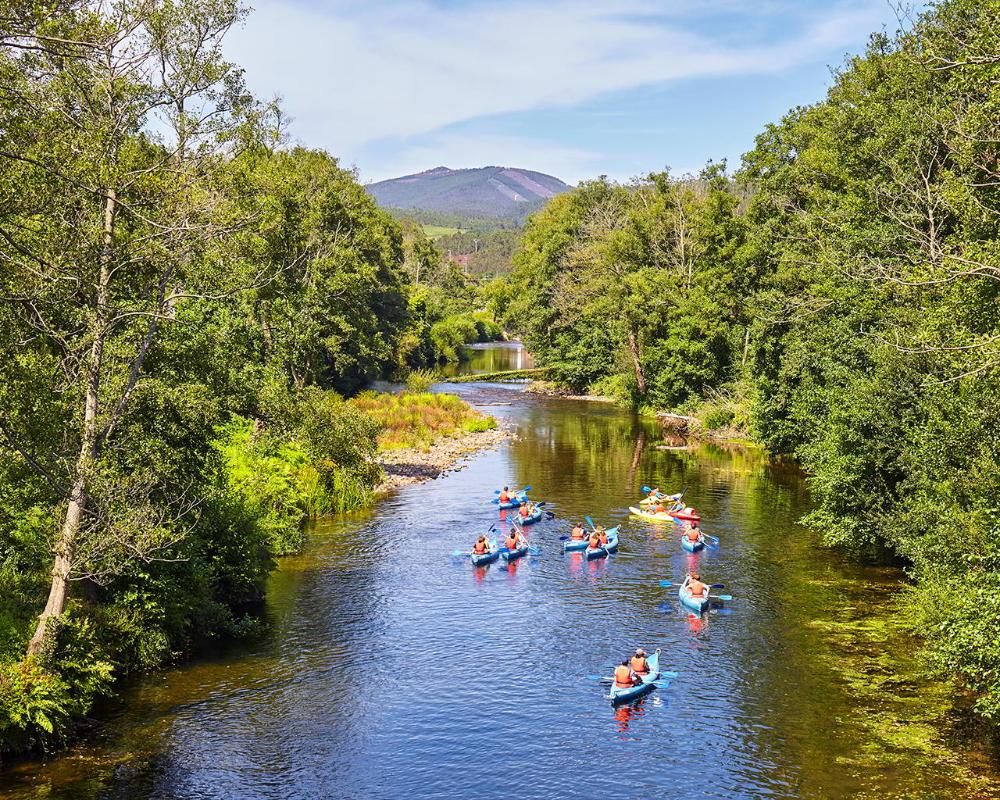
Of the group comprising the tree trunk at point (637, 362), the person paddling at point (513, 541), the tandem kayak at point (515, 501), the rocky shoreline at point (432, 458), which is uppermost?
the tree trunk at point (637, 362)

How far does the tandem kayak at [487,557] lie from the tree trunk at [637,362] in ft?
158

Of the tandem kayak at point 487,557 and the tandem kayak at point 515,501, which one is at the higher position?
the tandem kayak at point 515,501

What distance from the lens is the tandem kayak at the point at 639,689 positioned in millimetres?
24328

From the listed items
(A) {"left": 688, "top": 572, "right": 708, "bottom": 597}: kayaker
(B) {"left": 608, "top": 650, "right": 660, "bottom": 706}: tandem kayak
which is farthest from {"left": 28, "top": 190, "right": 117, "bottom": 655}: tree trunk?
(A) {"left": 688, "top": 572, "right": 708, "bottom": 597}: kayaker

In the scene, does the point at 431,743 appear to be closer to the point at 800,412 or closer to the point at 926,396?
the point at 926,396

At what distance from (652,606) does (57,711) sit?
65.2ft

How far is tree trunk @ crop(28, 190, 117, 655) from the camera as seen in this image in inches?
824

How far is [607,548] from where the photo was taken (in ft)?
126

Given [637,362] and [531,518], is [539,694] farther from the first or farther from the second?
[637,362]

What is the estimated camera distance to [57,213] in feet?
66.9

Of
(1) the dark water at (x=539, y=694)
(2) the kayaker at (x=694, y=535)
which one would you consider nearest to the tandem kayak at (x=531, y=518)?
(1) the dark water at (x=539, y=694)

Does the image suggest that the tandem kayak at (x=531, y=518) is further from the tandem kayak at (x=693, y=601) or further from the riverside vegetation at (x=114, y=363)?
the riverside vegetation at (x=114, y=363)

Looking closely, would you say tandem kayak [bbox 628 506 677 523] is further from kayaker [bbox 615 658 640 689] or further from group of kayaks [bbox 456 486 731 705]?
kayaker [bbox 615 658 640 689]

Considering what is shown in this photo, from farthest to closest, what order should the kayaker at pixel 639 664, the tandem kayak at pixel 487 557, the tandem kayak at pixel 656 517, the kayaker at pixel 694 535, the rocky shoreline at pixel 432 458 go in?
the rocky shoreline at pixel 432 458, the tandem kayak at pixel 656 517, the kayaker at pixel 694 535, the tandem kayak at pixel 487 557, the kayaker at pixel 639 664
